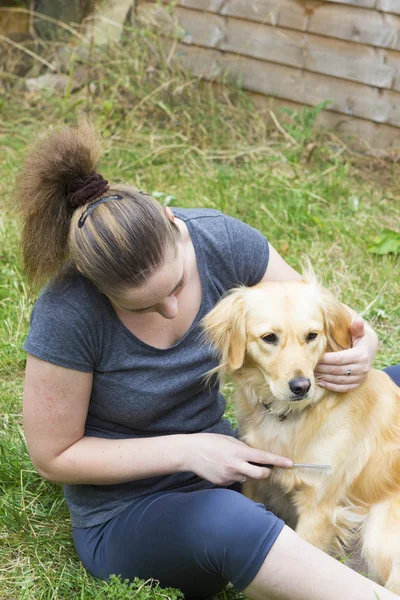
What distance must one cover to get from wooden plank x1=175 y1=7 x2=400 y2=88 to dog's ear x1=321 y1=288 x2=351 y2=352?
327 centimetres

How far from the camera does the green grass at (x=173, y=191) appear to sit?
2.59 m

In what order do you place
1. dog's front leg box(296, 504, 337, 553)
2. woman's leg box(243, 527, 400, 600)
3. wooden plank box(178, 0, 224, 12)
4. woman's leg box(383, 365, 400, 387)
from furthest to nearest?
wooden plank box(178, 0, 224, 12) → woman's leg box(383, 365, 400, 387) → dog's front leg box(296, 504, 337, 553) → woman's leg box(243, 527, 400, 600)

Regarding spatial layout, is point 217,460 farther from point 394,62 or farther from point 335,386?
point 394,62

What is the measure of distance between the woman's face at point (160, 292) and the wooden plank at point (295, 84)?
3.50 metres

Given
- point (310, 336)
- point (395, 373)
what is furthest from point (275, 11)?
point (310, 336)

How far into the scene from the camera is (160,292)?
2.10 m

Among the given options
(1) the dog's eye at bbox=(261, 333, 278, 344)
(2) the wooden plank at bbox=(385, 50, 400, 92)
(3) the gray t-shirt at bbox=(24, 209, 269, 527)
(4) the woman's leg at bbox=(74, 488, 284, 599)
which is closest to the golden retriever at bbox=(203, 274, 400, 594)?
(1) the dog's eye at bbox=(261, 333, 278, 344)

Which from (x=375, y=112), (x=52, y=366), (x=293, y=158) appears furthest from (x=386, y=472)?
(x=375, y=112)

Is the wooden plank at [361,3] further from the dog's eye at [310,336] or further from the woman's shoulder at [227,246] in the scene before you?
the dog's eye at [310,336]

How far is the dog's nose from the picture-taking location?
6.95 ft

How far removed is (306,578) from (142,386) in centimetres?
72

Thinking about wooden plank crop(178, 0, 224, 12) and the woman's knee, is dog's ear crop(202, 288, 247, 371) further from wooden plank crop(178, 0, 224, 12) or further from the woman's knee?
wooden plank crop(178, 0, 224, 12)

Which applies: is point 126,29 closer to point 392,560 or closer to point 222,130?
point 222,130

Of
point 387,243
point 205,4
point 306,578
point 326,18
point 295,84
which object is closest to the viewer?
point 306,578
